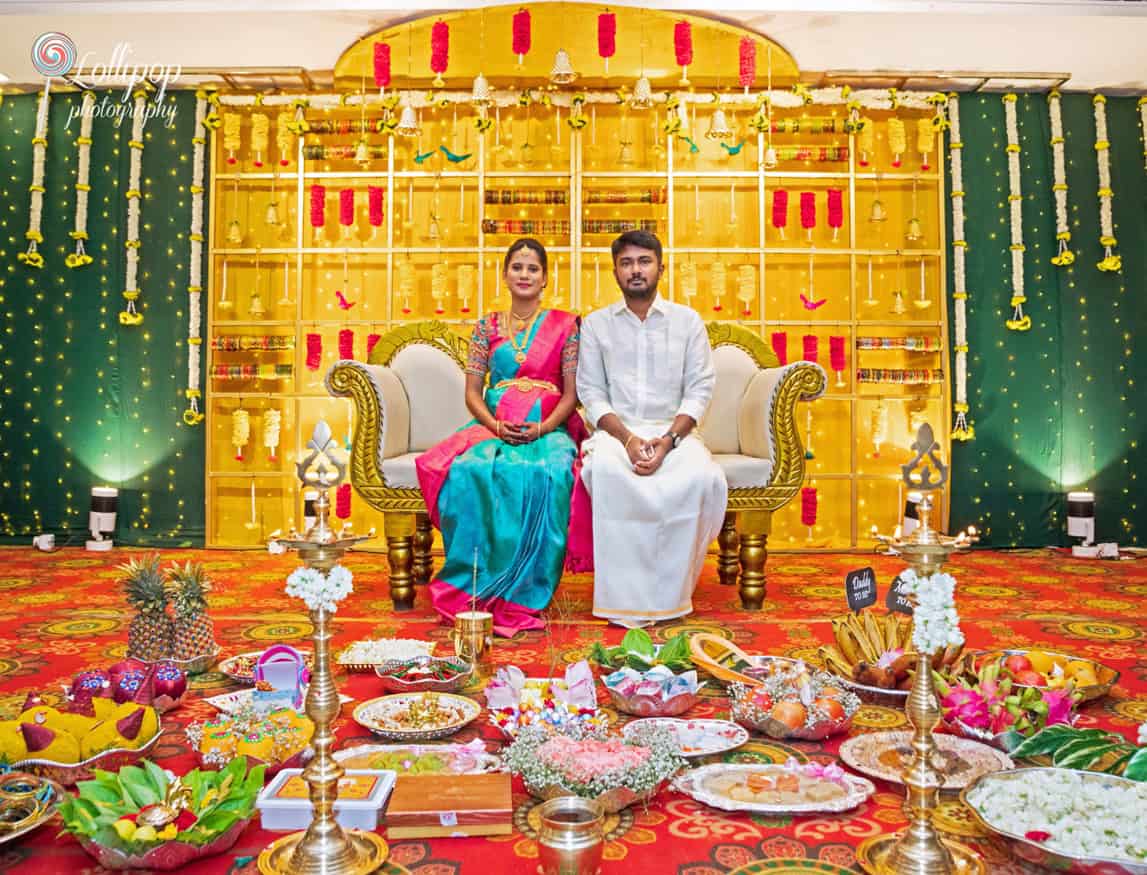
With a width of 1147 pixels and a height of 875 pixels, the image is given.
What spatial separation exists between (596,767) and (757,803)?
12.3 inches

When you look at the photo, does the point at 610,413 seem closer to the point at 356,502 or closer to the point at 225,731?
the point at 225,731

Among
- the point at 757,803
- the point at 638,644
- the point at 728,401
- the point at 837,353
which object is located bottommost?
the point at 757,803

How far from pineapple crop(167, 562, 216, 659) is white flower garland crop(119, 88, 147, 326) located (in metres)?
4.07

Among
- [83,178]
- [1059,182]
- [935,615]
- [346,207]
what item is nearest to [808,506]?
[1059,182]

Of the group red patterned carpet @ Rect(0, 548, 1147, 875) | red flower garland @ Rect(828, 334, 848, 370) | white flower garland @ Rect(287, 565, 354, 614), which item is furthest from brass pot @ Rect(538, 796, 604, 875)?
red flower garland @ Rect(828, 334, 848, 370)

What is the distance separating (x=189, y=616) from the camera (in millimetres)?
2643

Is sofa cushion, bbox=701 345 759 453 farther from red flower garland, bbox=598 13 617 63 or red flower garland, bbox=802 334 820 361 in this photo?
red flower garland, bbox=598 13 617 63

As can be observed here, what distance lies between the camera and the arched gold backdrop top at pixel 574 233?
6059 mm

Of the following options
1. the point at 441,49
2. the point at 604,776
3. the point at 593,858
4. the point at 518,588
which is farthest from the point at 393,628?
the point at 441,49

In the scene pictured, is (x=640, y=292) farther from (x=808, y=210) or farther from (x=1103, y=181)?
(x=1103, y=181)

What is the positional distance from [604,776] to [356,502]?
4914 mm

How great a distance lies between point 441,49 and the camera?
5605 millimetres

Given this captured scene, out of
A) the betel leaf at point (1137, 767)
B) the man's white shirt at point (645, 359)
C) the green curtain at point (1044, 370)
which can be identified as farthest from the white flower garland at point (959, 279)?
the betel leaf at point (1137, 767)

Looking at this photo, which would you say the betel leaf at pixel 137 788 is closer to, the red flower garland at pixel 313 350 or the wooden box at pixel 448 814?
the wooden box at pixel 448 814
